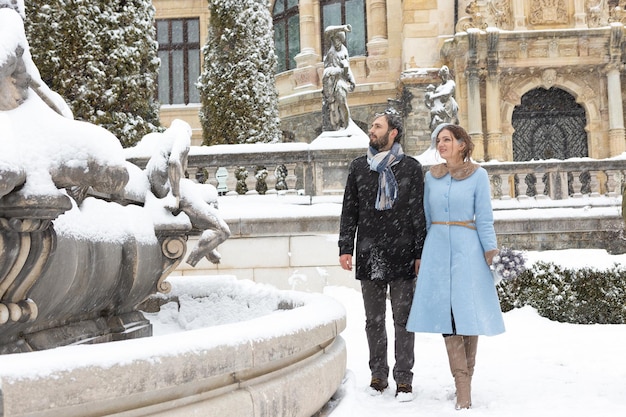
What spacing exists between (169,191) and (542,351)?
3931 mm

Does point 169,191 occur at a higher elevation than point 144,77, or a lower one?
lower

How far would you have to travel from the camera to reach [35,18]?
434 inches

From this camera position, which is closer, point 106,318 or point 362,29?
point 106,318

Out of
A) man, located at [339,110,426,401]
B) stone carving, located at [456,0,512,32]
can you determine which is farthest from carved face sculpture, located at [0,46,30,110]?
stone carving, located at [456,0,512,32]

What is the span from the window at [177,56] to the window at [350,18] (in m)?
6.48

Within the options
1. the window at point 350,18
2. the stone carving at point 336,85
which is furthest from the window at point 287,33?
the stone carving at point 336,85

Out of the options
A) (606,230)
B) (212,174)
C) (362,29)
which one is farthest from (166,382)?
(362,29)

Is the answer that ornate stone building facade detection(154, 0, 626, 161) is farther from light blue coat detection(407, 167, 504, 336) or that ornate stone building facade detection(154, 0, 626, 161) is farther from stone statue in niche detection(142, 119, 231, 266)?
stone statue in niche detection(142, 119, 231, 266)

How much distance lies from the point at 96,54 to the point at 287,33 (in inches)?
545

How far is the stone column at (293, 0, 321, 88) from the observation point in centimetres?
2258

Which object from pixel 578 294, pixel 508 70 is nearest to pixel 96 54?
pixel 578 294

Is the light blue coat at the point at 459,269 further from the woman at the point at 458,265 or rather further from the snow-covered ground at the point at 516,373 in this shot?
the snow-covered ground at the point at 516,373

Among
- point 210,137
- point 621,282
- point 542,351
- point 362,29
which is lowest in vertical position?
point 542,351

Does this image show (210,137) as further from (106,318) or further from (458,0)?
(106,318)
